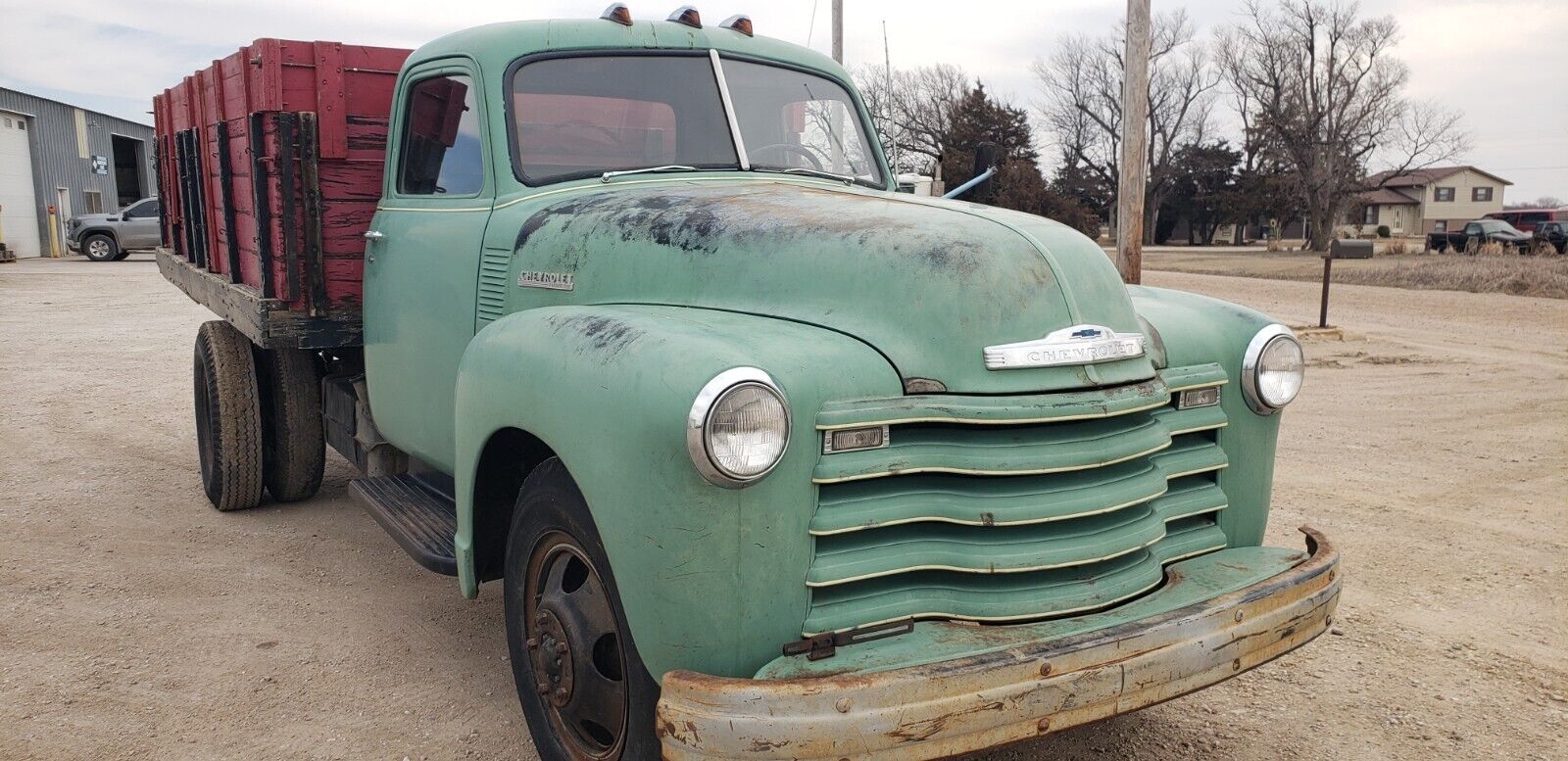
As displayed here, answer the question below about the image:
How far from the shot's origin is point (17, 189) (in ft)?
100

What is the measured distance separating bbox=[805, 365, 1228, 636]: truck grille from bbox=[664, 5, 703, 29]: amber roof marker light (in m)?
2.18

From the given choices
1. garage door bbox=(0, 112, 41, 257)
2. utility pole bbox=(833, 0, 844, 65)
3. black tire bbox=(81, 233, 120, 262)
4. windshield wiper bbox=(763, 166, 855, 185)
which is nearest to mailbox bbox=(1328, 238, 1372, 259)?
utility pole bbox=(833, 0, 844, 65)

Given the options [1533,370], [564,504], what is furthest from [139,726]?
[1533,370]

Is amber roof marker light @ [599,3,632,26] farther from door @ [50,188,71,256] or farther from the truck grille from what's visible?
door @ [50,188,71,256]

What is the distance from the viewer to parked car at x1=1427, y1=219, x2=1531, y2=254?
30438 millimetres

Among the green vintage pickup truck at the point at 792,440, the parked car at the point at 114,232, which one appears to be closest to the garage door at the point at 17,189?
the parked car at the point at 114,232

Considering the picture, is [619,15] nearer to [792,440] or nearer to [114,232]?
[792,440]

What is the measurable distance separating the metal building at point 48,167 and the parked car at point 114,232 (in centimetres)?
247

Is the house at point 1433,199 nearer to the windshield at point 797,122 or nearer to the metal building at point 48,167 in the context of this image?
the metal building at point 48,167

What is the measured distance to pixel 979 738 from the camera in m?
2.19

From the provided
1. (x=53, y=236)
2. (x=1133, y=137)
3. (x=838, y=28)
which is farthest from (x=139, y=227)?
(x=1133, y=137)

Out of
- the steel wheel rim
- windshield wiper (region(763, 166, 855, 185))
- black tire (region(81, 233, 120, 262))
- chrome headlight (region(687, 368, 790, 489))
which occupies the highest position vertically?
windshield wiper (region(763, 166, 855, 185))

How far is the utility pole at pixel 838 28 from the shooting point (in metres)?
16.7

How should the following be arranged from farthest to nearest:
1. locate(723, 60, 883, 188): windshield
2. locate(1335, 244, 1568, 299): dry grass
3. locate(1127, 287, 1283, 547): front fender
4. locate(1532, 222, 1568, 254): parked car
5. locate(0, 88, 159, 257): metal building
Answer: locate(0, 88, 159, 257): metal building → locate(1532, 222, 1568, 254): parked car → locate(1335, 244, 1568, 299): dry grass → locate(723, 60, 883, 188): windshield → locate(1127, 287, 1283, 547): front fender
